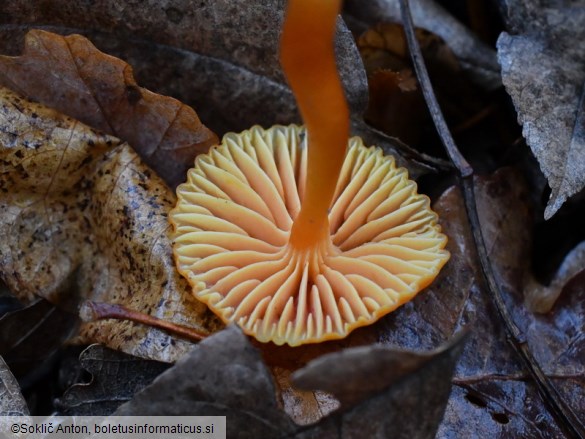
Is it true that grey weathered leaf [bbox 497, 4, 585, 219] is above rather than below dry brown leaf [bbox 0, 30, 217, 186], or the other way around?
above

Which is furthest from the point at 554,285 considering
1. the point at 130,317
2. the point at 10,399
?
the point at 10,399

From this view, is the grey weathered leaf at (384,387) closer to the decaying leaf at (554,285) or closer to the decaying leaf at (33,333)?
the decaying leaf at (554,285)

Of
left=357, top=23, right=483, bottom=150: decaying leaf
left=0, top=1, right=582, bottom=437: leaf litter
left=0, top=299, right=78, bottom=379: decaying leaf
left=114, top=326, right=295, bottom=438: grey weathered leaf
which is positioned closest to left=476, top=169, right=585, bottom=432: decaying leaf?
left=0, top=1, right=582, bottom=437: leaf litter

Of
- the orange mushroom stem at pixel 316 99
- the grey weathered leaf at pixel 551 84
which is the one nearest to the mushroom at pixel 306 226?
the orange mushroom stem at pixel 316 99

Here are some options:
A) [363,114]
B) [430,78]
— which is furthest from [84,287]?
[430,78]

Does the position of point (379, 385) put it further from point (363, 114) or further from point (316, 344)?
point (363, 114)

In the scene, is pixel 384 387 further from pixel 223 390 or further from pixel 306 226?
pixel 306 226

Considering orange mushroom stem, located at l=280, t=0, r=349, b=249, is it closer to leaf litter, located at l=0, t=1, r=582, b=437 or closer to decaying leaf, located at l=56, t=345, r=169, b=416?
leaf litter, located at l=0, t=1, r=582, b=437
